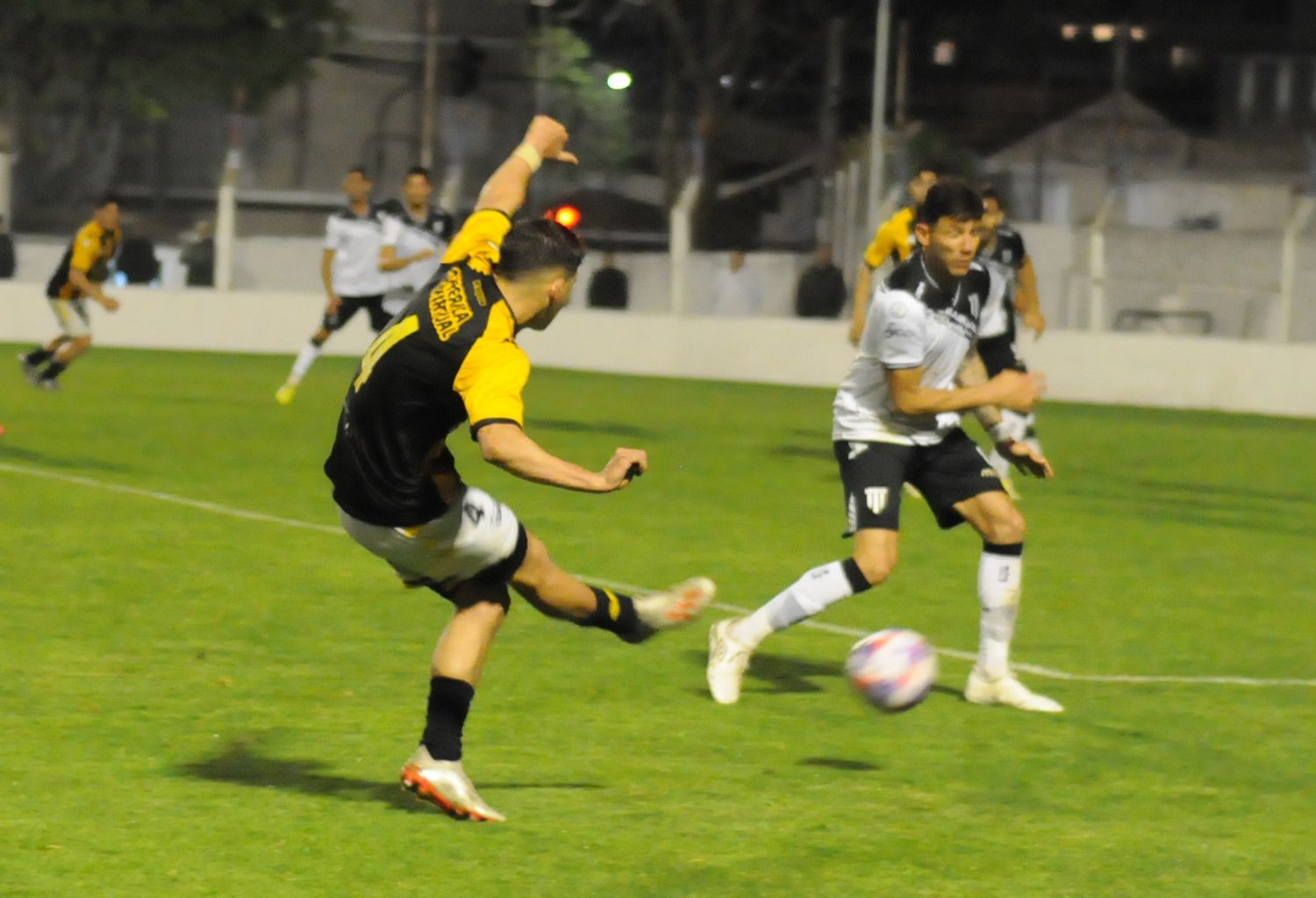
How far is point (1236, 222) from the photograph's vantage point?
34.7m

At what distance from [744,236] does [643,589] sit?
27.8 meters

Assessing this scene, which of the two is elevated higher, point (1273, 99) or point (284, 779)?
point (1273, 99)

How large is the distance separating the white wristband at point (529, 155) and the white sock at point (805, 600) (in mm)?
1738

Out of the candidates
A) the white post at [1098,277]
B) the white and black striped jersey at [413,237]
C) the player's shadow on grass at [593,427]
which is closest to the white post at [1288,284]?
the white post at [1098,277]

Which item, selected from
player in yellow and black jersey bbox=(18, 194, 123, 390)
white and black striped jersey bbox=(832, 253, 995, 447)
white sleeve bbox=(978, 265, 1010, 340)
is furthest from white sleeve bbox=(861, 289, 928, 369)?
player in yellow and black jersey bbox=(18, 194, 123, 390)

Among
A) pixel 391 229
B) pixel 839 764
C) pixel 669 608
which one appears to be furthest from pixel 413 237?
pixel 839 764

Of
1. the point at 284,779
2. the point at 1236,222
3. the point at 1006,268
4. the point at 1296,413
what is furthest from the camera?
the point at 1236,222

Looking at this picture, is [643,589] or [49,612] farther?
[643,589]

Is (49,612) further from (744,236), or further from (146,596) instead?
(744,236)

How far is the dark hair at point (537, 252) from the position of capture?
5695 mm

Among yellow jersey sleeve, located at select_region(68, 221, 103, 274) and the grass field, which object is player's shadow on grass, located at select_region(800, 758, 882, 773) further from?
yellow jersey sleeve, located at select_region(68, 221, 103, 274)

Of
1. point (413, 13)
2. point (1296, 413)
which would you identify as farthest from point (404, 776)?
point (413, 13)

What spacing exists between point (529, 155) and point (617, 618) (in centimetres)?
154

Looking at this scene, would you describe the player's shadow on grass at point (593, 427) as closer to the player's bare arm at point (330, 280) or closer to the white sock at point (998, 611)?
the player's bare arm at point (330, 280)
